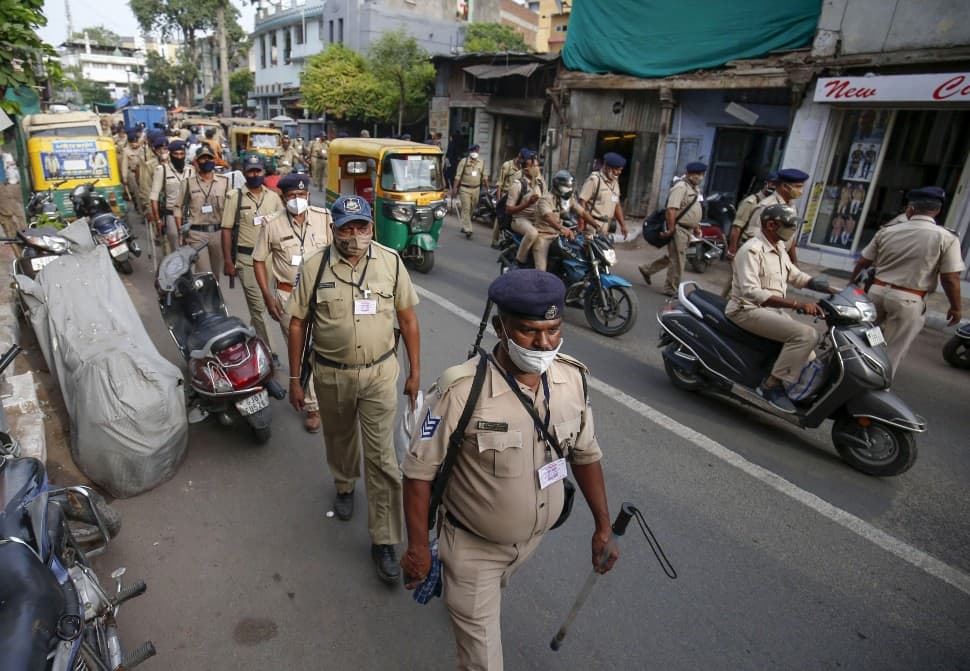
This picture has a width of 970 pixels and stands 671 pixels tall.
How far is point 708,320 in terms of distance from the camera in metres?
5.13

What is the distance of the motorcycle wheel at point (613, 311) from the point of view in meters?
6.94

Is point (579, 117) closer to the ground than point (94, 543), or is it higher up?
higher up

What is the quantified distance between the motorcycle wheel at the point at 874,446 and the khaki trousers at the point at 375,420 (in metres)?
3.42

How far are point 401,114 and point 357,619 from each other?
23348mm

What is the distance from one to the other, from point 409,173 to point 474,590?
824 cm

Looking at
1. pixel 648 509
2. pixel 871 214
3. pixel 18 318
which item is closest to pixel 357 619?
pixel 648 509

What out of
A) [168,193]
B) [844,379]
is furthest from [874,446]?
[168,193]

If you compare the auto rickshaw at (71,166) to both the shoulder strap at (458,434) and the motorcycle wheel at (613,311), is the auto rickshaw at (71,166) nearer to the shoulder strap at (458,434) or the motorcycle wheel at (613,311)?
the motorcycle wheel at (613,311)

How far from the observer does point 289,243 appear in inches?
179

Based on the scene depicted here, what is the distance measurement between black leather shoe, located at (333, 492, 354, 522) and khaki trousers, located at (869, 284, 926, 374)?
16.6 feet

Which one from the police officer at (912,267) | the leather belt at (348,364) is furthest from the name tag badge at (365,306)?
the police officer at (912,267)

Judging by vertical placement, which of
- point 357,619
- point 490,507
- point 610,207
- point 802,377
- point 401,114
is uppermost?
point 401,114

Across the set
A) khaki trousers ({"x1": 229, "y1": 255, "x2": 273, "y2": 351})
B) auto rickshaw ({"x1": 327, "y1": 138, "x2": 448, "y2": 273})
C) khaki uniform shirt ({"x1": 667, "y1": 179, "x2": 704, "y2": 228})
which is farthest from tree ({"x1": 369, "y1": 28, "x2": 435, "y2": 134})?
khaki trousers ({"x1": 229, "y1": 255, "x2": 273, "y2": 351})

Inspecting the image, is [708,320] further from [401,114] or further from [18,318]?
[401,114]
